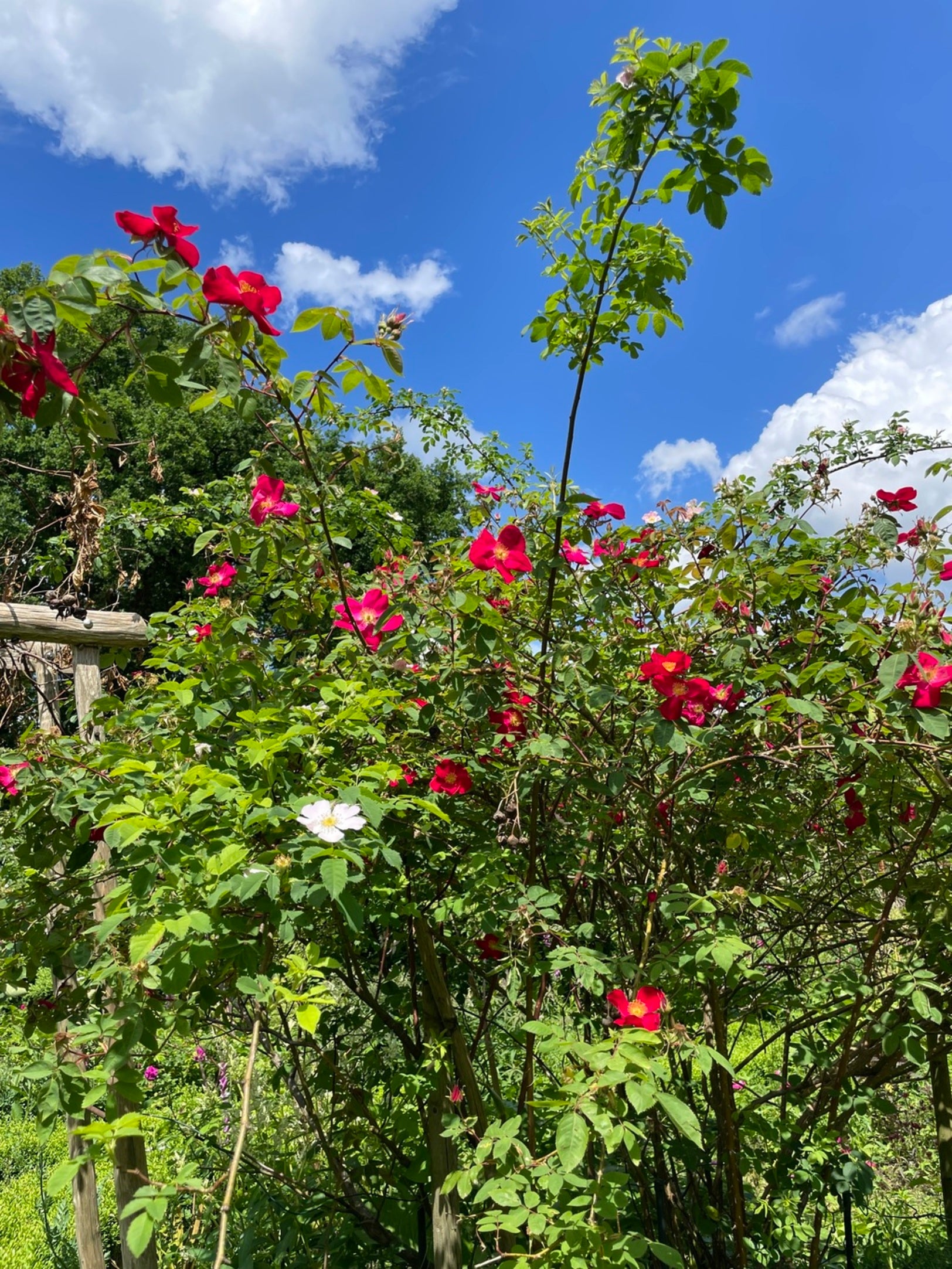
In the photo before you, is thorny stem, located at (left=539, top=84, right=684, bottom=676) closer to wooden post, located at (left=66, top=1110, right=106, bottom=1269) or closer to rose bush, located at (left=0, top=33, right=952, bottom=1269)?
rose bush, located at (left=0, top=33, right=952, bottom=1269)

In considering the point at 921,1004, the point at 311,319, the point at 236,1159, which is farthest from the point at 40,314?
the point at 921,1004

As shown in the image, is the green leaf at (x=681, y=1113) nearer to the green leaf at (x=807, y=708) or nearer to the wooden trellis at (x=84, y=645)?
the green leaf at (x=807, y=708)

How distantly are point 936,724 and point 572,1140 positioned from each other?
0.72m

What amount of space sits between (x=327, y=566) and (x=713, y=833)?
0.97m

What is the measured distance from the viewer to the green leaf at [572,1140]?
1.03 metres

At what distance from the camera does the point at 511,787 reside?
4.58 feet

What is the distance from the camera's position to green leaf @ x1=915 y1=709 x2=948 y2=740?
108 centimetres

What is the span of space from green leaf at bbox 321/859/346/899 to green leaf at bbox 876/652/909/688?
733mm

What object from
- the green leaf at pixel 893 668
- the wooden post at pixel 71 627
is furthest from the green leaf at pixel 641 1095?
the wooden post at pixel 71 627

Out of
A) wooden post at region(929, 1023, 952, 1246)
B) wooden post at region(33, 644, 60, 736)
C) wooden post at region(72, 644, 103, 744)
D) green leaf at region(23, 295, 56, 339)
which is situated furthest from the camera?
wooden post at region(33, 644, 60, 736)

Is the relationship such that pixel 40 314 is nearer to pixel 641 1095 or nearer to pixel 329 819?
pixel 329 819

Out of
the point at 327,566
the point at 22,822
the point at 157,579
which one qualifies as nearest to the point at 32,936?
the point at 22,822

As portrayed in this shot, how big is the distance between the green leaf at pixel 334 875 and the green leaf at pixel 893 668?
2.40 ft

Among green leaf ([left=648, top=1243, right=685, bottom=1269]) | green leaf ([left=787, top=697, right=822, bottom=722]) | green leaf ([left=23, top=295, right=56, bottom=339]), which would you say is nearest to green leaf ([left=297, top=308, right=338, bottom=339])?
green leaf ([left=23, top=295, right=56, bottom=339])
